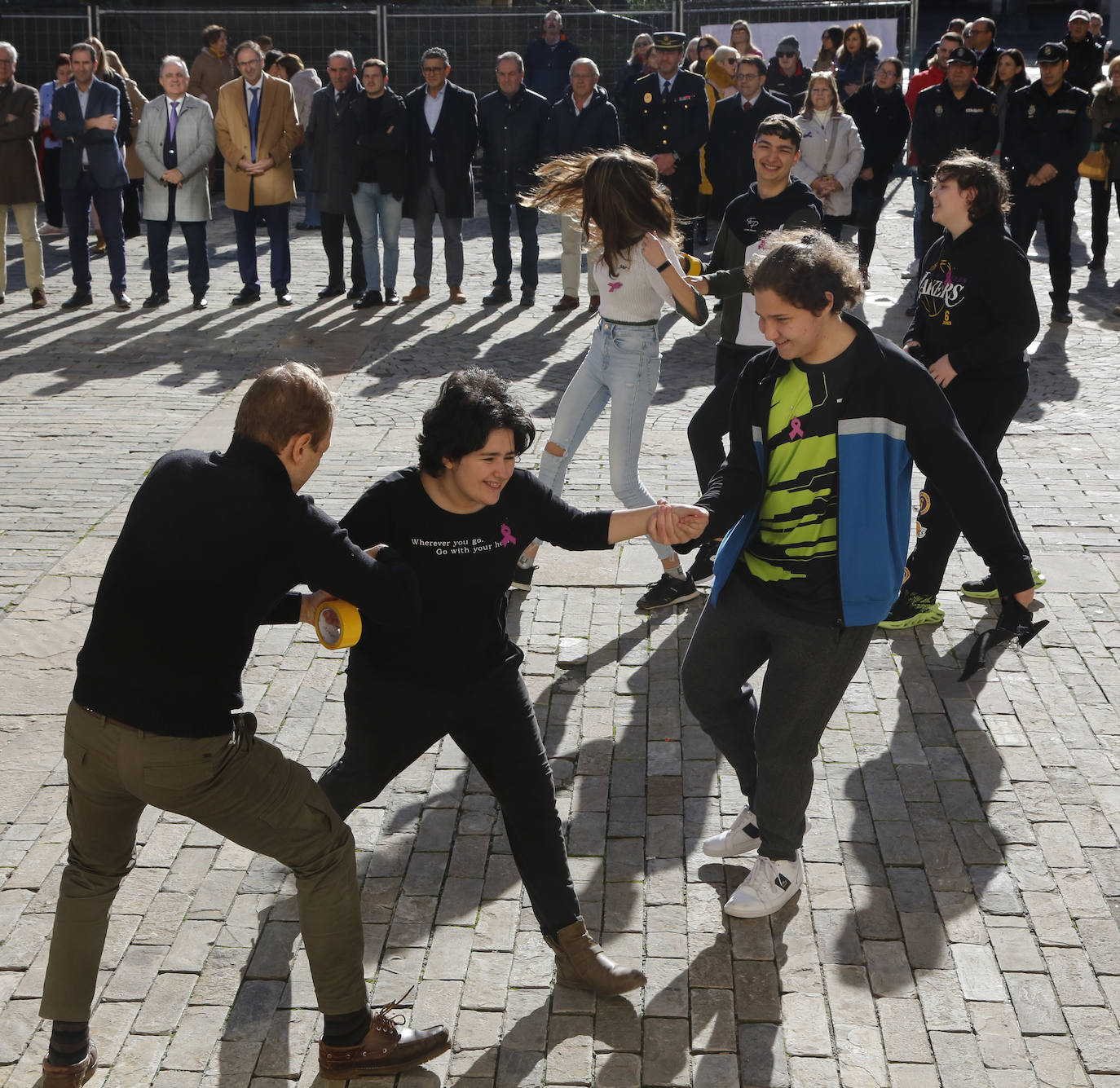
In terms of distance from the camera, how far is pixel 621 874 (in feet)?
15.4

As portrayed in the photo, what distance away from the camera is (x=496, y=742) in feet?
12.9

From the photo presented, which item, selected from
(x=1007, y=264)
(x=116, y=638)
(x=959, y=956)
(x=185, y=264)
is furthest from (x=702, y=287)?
(x=185, y=264)

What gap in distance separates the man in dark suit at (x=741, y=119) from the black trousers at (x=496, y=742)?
9429 mm

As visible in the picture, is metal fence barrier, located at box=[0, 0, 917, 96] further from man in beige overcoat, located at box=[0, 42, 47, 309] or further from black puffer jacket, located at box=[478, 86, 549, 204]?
man in beige overcoat, located at box=[0, 42, 47, 309]

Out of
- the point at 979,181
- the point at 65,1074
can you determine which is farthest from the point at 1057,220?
the point at 65,1074

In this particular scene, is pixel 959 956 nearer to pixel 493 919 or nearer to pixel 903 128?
pixel 493 919

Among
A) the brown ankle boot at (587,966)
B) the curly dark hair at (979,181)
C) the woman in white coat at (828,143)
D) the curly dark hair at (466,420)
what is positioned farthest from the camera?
the woman in white coat at (828,143)

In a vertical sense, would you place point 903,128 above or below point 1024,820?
above

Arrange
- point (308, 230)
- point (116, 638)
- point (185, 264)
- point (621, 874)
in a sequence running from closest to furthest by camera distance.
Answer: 1. point (116, 638)
2. point (621, 874)
3. point (185, 264)
4. point (308, 230)

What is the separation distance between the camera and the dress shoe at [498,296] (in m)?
13.3

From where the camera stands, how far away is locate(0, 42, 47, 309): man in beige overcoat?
12.5 metres

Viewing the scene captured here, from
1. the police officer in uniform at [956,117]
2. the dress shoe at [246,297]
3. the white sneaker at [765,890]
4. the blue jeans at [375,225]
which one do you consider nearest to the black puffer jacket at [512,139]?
the blue jeans at [375,225]

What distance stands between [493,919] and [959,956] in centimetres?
139

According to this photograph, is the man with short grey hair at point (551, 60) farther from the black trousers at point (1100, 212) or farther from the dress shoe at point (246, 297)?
the black trousers at point (1100, 212)
